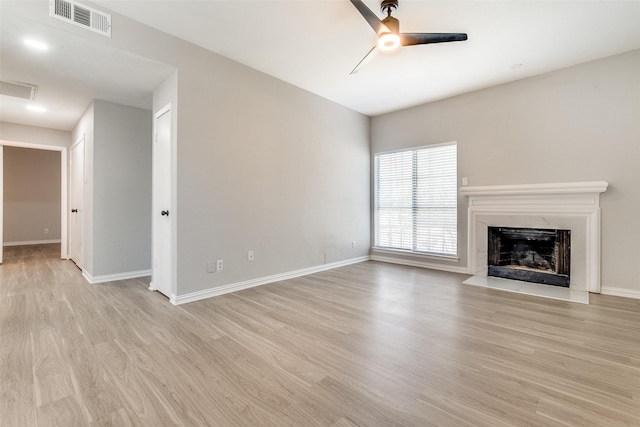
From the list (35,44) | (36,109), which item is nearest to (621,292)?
(35,44)

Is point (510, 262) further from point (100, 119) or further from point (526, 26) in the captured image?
point (100, 119)

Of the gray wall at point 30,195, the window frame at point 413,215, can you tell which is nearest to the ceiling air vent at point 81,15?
the window frame at point 413,215

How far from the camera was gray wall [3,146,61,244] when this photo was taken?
746cm

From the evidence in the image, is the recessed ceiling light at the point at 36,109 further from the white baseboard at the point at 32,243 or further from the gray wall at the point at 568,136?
the gray wall at the point at 568,136

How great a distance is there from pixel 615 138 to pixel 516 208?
4.27 ft

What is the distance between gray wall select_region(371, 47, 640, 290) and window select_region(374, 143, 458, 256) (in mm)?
192

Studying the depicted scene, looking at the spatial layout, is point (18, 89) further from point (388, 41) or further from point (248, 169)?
point (388, 41)

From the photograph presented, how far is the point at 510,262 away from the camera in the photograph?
4.24m

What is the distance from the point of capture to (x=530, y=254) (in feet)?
13.5

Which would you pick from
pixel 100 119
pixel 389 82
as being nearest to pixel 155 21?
pixel 100 119

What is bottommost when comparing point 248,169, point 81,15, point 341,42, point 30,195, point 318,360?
point 318,360

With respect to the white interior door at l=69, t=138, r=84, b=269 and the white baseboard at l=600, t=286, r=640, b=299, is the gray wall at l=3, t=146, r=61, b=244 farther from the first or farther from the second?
the white baseboard at l=600, t=286, r=640, b=299

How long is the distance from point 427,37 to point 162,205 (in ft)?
11.0

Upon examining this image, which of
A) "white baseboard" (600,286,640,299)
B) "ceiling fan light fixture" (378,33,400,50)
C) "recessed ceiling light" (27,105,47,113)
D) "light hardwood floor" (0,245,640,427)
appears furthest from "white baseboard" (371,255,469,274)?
"recessed ceiling light" (27,105,47,113)
